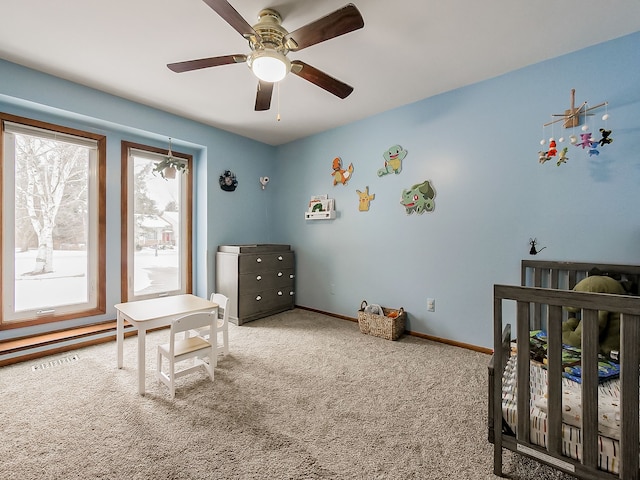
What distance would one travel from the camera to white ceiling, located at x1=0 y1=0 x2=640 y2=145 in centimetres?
180

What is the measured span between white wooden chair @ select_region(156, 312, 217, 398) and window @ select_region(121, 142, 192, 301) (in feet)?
5.62

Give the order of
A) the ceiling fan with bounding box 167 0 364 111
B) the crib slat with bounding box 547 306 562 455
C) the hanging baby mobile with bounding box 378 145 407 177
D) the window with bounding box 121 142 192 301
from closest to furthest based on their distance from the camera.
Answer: the crib slat with bounding box 547 306 562 455, the ceiling fan with bounding box 167 0 364 111, the hanging baby mobile with bounding box 378 145 407 177, the window with bounding box 121 142 192 301

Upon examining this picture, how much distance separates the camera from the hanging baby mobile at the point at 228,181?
3936mm

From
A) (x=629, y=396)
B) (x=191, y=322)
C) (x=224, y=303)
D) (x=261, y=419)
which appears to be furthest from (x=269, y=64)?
(x=629, y=396)

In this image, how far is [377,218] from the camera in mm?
3426

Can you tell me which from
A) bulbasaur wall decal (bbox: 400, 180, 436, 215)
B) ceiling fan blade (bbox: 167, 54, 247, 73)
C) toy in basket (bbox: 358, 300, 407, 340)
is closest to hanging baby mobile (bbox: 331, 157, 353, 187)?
bulbasaur wall decal (bbox: 400, 180, 436, 215)

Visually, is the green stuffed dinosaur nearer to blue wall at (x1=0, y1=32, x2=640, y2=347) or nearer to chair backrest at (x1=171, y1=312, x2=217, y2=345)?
blue wall at (x1=0, y1=32, x2=640, y2=347)

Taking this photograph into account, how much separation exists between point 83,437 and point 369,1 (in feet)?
9.99

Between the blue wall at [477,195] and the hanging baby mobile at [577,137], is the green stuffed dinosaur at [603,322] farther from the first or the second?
the hanging baby mobile at [577,137]

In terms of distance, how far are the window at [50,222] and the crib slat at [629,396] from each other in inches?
162

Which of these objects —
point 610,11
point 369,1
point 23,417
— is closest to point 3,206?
point 23,417

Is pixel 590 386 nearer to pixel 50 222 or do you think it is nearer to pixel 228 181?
pixel 228 181

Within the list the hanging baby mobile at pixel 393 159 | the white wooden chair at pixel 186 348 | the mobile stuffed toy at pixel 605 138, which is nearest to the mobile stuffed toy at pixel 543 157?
the mobile stuffed toy at pixel 605 138

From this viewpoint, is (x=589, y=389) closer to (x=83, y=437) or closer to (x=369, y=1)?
(x=369, y=1)
